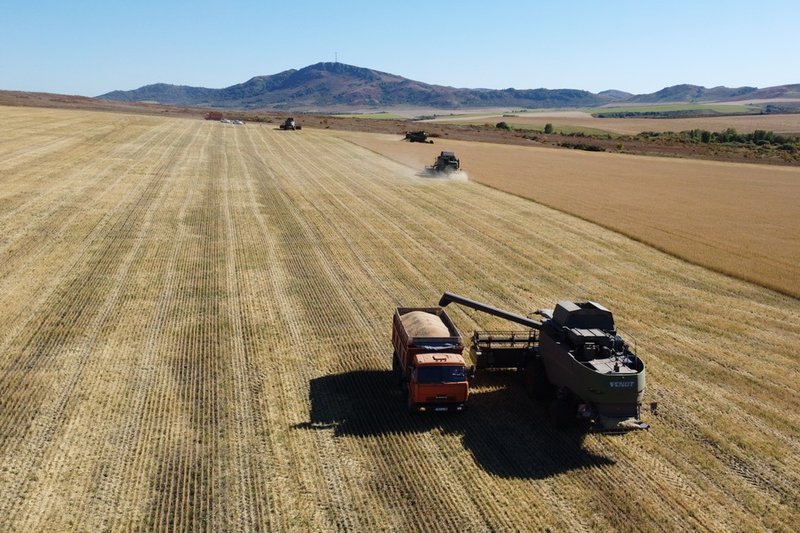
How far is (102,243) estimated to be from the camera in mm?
30453

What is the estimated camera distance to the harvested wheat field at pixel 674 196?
114ft

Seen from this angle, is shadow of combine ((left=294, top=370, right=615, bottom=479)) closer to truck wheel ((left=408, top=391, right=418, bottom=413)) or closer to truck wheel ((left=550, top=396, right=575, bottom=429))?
truck wheel ((left=408, top=391, right=418, bottom=413))

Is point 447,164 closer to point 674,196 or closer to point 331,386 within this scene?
point 674,196

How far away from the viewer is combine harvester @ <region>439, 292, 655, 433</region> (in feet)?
48.9

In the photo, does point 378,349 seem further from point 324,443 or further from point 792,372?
point 792,372

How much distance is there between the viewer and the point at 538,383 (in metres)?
17.3

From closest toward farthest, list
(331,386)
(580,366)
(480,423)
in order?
(580,366), (480,423), (331,386)

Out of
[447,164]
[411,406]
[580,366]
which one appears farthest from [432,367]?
[447,164]

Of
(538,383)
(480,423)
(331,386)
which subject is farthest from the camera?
(331,386)

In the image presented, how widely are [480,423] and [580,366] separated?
3354 mm

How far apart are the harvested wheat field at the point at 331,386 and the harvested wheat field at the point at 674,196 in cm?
355

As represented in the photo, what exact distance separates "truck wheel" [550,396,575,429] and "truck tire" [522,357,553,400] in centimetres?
124

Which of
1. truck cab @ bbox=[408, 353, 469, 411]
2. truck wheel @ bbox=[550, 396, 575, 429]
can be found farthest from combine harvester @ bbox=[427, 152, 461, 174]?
truck wheel @ bbox=[550, 396, 575, 429]

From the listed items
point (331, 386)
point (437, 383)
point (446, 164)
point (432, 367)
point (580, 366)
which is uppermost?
point (446, 164)
